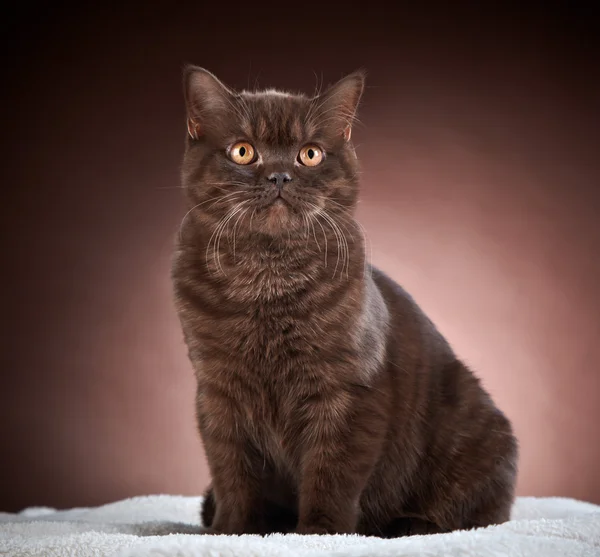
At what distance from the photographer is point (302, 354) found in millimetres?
1717

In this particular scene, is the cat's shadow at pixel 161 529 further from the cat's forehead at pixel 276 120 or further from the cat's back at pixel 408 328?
the cat's forehead at pixel 276 120

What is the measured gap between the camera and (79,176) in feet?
10.0

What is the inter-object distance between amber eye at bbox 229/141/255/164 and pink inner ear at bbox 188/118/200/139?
0.13 meters

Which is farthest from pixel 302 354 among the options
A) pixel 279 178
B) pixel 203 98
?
pixel 203 98

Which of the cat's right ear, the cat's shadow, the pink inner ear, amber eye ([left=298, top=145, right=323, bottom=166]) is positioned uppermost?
the cat's right ear

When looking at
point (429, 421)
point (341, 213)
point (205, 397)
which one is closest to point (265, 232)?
point (341, 213)

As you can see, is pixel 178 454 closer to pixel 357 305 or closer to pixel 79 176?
pixel 79 176

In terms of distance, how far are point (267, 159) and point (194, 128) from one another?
22 centimetres

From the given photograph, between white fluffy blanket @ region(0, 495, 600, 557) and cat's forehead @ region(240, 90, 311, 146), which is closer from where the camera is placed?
white fluffy blanket @ region(0, 495, 600, 557)

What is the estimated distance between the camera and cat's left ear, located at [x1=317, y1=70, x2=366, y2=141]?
6.12 ft

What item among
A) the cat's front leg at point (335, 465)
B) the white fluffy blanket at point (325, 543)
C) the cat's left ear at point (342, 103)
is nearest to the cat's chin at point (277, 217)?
the cat's left ear at point (342, 103)

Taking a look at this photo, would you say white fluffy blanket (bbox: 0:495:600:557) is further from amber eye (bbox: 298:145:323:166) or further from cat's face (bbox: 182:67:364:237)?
amber eye (bbox: 298:145:323:166)

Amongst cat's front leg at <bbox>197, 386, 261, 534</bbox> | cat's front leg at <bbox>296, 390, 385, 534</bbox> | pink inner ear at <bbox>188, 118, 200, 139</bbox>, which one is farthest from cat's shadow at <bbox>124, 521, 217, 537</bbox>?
pink inner ear at <bbox>188, 118, 200, 139</bbox>

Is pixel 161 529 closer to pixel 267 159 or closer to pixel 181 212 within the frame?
pixel 267 159
